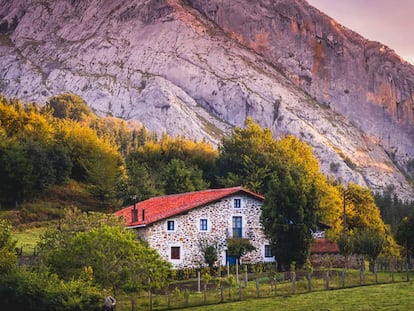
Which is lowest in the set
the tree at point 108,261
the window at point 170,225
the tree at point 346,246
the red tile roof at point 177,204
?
the tree at point 108,261

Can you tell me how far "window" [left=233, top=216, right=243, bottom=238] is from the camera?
169 feet

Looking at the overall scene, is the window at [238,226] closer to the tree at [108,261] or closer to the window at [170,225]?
the window at [170,225]

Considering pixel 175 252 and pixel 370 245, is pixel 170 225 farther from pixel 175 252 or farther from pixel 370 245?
pixel 370 245

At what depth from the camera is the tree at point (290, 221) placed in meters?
46.8

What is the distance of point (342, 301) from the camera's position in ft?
102

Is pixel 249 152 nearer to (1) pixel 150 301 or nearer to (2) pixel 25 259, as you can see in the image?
(2) pixel 25 259

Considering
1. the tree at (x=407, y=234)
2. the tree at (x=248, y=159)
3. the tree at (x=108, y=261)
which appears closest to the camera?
the tree at (x=108, y=261)

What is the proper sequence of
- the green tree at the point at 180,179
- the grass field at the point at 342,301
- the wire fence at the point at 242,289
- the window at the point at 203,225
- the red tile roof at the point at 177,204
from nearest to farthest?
the grass field at the point at 342,301, the wire fence at the point at 242,289, the red tile roof at the point at 177,204, the window at the point at 203,225, the green tree at the point at 180,179

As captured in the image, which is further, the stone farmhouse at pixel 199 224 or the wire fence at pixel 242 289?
the stone farmhouse at pixel 199 224

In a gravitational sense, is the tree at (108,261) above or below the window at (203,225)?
below

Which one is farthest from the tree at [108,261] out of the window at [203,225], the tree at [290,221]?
the window at [203,225]

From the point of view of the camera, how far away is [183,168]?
3039 inches

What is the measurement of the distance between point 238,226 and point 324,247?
291 inches

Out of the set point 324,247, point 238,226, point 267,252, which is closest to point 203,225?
point 238,226
